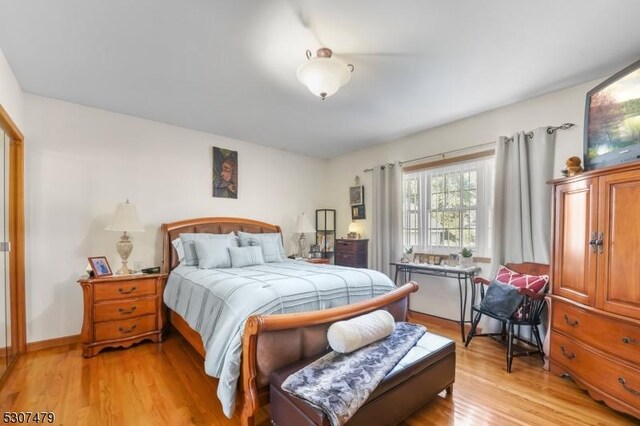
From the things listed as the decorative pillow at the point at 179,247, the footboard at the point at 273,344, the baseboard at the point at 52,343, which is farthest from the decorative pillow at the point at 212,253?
the footboard at the point at 273,344

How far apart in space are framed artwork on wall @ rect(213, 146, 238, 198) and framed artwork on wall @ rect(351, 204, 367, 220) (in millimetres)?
1877

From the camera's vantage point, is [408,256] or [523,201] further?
[408,256]

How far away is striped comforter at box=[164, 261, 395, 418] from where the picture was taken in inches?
65.7

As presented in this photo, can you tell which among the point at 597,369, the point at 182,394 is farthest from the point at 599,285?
the point at 182,394

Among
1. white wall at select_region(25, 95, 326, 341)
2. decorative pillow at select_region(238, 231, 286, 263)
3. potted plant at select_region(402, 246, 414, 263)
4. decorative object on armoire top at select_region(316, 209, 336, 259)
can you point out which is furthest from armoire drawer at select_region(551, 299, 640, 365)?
white wall at select_region(25, 95, 326, 341)

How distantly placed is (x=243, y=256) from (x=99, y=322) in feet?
4.62

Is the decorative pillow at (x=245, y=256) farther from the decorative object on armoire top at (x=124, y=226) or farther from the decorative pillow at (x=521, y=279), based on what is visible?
the decorative pillow at (x=521, y=279)

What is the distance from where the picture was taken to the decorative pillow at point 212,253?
2996 millimetres

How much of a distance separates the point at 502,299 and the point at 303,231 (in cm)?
272

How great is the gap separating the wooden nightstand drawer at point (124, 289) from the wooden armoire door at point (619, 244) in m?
3.78

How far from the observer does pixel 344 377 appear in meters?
1.47

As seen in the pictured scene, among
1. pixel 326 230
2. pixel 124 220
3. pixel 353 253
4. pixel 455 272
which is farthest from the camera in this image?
pixel 326 230

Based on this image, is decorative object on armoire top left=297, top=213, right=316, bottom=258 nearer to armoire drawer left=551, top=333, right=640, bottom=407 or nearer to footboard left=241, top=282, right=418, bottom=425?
footboard left=241, top=282, right=418, bottom=425

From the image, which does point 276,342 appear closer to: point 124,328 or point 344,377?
point 344,377
